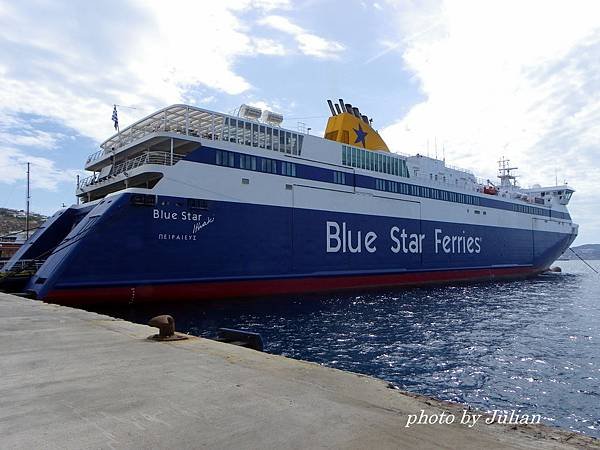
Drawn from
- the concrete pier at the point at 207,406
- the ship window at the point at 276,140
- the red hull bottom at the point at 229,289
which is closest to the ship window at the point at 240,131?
the ship window at the point at 276,140

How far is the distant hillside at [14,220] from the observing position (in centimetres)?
10474

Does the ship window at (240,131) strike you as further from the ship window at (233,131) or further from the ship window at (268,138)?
the ship window at (268,138)

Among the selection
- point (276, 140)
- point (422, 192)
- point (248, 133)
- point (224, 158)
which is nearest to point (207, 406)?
point (224, 158)

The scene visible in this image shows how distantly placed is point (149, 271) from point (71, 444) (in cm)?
1758

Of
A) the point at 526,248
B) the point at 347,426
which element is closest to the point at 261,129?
the point at 347,426

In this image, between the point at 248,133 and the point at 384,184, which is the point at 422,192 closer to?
the point at 384,184

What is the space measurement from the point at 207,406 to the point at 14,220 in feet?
453

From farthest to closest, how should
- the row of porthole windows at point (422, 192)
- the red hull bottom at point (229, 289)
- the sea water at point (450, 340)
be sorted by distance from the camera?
the row of porthole windows at point (422, 192), the red hull bottom at point (229, 289), the sea water at point (450, 340)

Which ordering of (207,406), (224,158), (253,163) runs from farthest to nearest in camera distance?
(253,163), (224,158), (207,406)

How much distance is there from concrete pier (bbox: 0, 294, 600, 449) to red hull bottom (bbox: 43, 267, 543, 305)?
12.4 meters

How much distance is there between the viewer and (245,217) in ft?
77.8

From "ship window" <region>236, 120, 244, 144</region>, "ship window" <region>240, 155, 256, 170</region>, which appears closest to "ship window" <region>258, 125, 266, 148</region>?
"ship window" <region>236, 120, 244, 144</region>

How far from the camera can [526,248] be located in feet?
156

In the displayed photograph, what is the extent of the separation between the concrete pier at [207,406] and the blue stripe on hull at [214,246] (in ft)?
41.8
